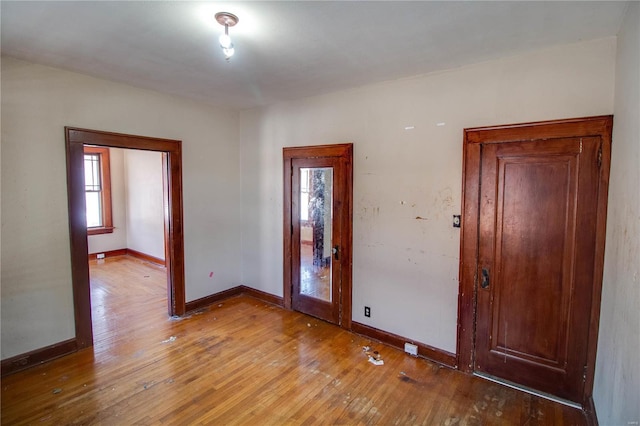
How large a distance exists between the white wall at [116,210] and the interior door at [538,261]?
710cm

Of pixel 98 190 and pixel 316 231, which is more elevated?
pixel 98 190

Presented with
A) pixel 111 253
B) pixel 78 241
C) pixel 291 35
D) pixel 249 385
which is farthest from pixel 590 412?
pixel 111 253

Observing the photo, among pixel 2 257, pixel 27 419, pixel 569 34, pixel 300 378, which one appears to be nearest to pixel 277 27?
pixel 569 34

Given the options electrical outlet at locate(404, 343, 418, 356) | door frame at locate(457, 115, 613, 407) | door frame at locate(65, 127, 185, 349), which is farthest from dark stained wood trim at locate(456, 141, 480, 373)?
door frame at locate(65, 127, 185, 349)

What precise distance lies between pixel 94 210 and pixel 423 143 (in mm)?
6881

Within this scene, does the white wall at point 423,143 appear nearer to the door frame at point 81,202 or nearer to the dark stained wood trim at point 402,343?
the dark stained wood trim at point 402,343

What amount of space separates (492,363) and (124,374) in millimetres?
3207

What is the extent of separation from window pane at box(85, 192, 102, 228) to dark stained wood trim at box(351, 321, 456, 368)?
6.10 metres

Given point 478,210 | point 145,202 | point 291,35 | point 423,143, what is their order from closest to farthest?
point 291,35, point 478,210, point 423,143, point 145,202

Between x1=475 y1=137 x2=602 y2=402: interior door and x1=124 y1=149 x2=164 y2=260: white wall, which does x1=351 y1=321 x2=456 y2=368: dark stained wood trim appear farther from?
x1=124 y1=149 x2=164 y2=260: white wall

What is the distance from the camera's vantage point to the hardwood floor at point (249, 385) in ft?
7.57

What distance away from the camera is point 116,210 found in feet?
22.8

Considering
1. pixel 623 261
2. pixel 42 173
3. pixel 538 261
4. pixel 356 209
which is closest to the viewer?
pixel 623 261

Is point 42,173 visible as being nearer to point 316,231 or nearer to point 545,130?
point 316,231
